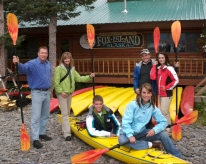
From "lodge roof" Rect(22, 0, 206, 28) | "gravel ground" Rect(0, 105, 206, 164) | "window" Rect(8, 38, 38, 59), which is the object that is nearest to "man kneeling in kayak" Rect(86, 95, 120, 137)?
"gravel ground" Rect(0, 105, 206, 164)

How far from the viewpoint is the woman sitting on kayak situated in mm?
4020

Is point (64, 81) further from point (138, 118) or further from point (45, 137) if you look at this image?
point (138, 118)

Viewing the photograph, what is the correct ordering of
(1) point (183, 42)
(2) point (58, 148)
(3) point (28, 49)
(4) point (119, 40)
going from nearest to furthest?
(2) point (58, 148) < (1) point (183, 42) < (4) point (119, 40) < (3) point (28, 49)

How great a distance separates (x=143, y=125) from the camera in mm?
4168

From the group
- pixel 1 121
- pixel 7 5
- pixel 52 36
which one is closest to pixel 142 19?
pixel 52 36

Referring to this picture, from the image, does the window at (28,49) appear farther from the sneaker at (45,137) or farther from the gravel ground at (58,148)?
the sneaker at (45,137)

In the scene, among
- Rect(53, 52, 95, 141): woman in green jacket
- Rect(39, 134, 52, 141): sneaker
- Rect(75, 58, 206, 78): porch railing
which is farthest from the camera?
Rect(75, 58, 206, 78): porch railing

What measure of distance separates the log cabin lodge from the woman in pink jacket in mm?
5285

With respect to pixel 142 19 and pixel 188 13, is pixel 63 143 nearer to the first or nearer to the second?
pixel 142 19

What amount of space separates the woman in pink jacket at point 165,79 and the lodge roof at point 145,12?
580 centimetres

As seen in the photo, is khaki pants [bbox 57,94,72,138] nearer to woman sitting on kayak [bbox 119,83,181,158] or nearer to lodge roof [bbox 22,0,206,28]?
woman sitting on kayak [bbox 119,83,181,158]

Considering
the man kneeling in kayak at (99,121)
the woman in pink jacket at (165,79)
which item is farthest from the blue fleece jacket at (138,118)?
the woman in pink jacket at (165,79)

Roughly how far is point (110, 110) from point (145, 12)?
8601mm

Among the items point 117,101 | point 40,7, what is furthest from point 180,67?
point 40,7
